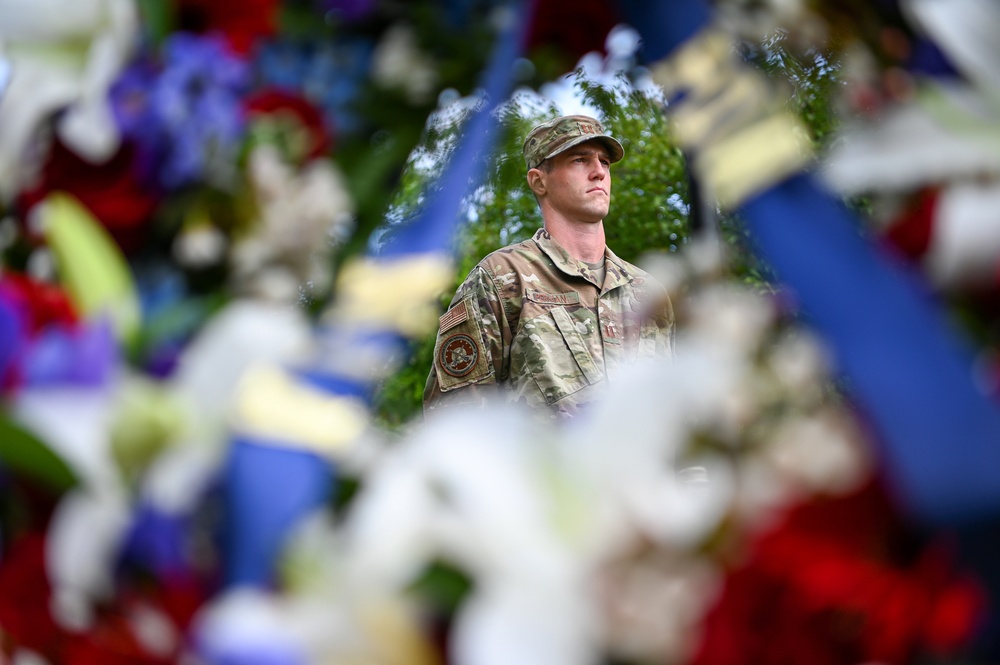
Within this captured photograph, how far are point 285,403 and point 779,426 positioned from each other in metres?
0.36

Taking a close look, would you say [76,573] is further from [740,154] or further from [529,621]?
[740,154]

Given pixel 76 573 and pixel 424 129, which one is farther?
pixel 424 129

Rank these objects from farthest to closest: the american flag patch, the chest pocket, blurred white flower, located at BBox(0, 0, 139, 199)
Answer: the american flag patch < the chest pocket < blurred white flower, located at BBox(0, 0, 139, 199)

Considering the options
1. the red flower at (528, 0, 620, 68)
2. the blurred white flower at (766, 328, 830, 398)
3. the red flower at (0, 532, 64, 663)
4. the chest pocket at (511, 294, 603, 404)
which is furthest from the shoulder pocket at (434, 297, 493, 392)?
the blurred white flower at (766, 328, 830, 398)

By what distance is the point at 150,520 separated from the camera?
2.36 ft

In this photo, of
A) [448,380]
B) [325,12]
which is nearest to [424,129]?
[325,12]

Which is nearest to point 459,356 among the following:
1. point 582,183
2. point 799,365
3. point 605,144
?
point 582,183

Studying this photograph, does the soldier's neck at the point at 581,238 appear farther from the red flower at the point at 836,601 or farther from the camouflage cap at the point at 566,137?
the red flower at the point at 836,601

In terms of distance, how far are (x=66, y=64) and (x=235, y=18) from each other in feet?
0.57

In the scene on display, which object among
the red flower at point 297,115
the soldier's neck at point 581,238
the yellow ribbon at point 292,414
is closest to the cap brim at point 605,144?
the soldier's neck at point 581,238

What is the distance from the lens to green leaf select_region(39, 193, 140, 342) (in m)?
0.81

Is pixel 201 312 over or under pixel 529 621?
over

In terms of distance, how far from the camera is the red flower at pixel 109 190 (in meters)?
0.97

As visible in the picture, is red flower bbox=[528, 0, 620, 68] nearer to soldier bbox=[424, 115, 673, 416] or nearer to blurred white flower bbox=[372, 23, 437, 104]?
blurred white flower bbox=[372, 23, 437, 104]
